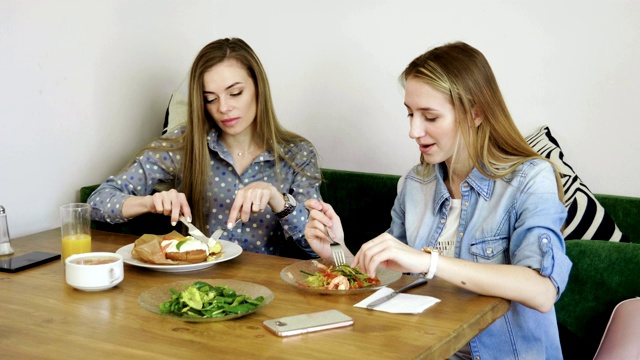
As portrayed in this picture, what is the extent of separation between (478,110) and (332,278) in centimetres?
57

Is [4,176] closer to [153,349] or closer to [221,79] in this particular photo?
[221,79]

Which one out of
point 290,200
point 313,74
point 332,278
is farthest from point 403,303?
point 313,74

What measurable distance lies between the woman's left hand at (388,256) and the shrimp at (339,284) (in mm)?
55

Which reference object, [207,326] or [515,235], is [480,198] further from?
[207,326]

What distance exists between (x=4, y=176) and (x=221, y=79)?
2.33 ft

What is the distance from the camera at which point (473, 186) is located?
73.5 inches

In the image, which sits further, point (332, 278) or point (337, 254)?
point (337, 254)

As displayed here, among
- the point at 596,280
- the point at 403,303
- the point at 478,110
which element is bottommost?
the point at 596,280

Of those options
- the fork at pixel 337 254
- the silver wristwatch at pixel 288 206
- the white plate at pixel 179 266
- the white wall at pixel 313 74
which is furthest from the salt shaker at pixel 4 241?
the fork at pixel 337 254

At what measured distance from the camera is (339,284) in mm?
1617

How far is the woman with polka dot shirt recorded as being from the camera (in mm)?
2328

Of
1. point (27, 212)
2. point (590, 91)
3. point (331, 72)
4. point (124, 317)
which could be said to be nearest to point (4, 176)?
point (27, 212)

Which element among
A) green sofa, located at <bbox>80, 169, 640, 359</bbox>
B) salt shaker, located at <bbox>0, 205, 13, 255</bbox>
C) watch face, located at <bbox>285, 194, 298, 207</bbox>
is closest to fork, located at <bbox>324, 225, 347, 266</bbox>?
watch face, located at <bbox>285, 194, 298, 207</bbox>

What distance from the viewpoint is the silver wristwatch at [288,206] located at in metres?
2.17
